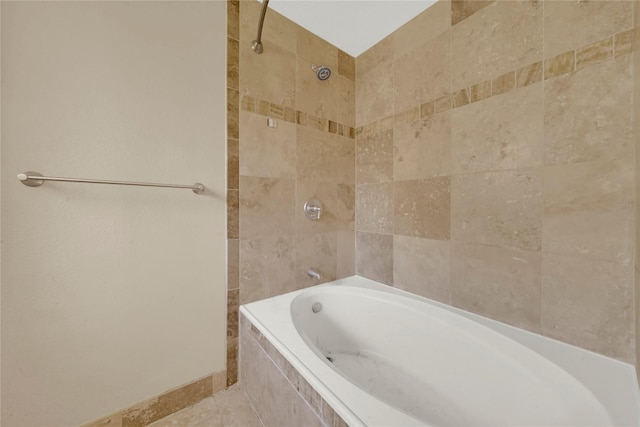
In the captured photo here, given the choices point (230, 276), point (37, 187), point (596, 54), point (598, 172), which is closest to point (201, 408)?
point (230, 276)

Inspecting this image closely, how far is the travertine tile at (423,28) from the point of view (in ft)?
3.74

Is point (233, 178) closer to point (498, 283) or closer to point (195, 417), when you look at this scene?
point (195, 417)

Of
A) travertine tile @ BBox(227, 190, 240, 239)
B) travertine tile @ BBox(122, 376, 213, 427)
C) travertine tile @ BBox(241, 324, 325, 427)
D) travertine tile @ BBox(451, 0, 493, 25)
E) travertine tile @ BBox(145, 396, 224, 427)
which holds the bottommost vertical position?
travertine tile @ BBox(145, 396, 224, 427)

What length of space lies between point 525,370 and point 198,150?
4.86 feet

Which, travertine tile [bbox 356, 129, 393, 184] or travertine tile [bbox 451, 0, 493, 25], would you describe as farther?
travertine tile [bbox 356, 129, 393, 184]

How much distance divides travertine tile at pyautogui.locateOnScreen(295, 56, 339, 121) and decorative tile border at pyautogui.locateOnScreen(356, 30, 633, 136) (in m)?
0.48

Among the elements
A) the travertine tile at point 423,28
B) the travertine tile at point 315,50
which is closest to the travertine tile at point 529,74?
the travertine tile at point 423,28

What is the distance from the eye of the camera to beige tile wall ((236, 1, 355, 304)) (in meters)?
1.19

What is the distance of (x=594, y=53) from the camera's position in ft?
2.54

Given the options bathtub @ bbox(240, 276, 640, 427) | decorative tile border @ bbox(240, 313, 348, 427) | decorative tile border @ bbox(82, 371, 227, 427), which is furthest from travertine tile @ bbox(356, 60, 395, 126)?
decorative tile border @ bbox(82, 371, 227, 427)

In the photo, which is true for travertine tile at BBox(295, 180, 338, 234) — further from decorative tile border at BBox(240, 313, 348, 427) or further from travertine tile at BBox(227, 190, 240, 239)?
decorative tile border at BBox(240, 313, 348, 427)

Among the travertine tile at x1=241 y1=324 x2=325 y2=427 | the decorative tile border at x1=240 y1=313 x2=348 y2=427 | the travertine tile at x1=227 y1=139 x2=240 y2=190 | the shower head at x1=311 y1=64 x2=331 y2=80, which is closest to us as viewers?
the decorative tile border at x1=240 y1=313 x2=348 y2=427

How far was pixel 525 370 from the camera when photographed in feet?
2.41

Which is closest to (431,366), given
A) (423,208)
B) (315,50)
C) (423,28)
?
(423,208)
